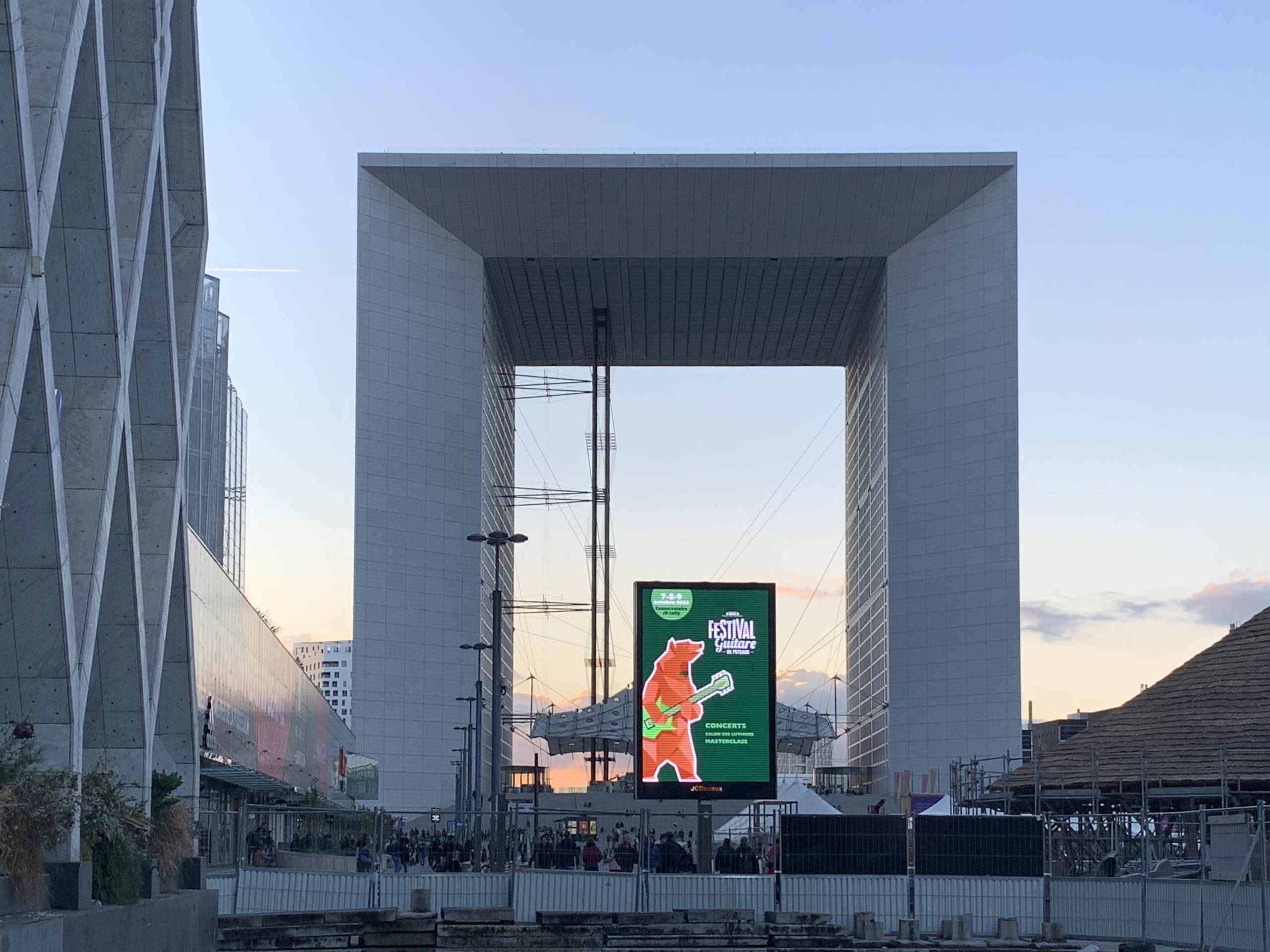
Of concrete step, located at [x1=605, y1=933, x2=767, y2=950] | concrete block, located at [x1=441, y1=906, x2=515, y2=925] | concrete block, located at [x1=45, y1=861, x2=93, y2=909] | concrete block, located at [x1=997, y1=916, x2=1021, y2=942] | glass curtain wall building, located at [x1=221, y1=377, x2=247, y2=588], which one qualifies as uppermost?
glass curtain wall building, located at [x1=221, y1=377, x2=247, y2=588]

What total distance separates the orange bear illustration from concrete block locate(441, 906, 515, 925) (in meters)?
7.02

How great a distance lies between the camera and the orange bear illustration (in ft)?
111

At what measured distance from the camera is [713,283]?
309ft

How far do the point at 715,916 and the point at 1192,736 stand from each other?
1505 centimetres

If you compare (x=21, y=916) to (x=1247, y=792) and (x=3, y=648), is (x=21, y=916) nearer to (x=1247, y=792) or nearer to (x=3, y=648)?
(x=3, y=648)

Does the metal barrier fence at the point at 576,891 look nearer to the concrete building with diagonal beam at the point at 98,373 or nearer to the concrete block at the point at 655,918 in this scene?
the concrete block at the point at 655,918

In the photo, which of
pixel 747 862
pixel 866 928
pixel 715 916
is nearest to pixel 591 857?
pixel 747 862

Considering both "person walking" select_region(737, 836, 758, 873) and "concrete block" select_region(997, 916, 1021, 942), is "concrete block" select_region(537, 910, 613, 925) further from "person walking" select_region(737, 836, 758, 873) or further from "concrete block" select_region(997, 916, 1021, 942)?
"concrete block" select_region(997, 916, 1021, 942)

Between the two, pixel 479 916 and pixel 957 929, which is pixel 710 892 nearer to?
pixel 957 929

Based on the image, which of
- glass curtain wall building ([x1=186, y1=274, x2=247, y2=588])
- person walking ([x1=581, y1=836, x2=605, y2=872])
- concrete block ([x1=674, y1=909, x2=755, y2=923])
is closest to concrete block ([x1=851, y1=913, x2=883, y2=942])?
concrete block ([x1=674, y1=909, x2=755, y2=923])

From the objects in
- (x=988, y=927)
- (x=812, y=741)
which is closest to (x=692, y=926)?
(x=988, y=927)

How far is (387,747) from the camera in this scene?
86.6 metres

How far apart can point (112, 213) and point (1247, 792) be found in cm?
2812

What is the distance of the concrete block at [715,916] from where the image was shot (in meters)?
27.6
